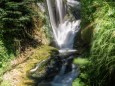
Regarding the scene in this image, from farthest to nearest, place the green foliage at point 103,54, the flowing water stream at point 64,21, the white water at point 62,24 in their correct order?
the white water at point 62,24 → the flowing water stream at point 64,21 → the green foliage at point 103,54

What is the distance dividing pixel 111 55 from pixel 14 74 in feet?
12.0

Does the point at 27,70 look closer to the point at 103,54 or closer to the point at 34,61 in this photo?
the point at 34,61

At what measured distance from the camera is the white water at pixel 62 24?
462 inches

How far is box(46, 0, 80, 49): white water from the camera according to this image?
462 inches

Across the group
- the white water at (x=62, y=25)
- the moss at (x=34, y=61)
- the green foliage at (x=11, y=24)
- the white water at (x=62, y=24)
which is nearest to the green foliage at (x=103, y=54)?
the moss at (x=34, y=61)

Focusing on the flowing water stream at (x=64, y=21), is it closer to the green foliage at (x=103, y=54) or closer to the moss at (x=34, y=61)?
the moss at (x=34, y=61)

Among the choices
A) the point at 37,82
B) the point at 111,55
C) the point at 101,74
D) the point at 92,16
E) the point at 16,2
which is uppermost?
the point at 16,2

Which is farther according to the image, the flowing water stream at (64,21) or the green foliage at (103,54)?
the flowing water stream at (64,21)

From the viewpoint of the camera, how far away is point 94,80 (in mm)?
6527

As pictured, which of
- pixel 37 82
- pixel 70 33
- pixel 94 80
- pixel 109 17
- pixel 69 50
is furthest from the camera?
pixel 70 33

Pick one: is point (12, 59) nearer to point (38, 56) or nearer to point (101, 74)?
point (38, 56)

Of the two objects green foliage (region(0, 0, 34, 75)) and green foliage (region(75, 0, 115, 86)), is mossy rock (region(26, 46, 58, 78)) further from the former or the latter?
green foliage (region(75, 0, 115, 86))

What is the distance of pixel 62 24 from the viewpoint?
12.7 meters

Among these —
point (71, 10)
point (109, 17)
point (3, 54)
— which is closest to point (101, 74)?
point (109, 17)
